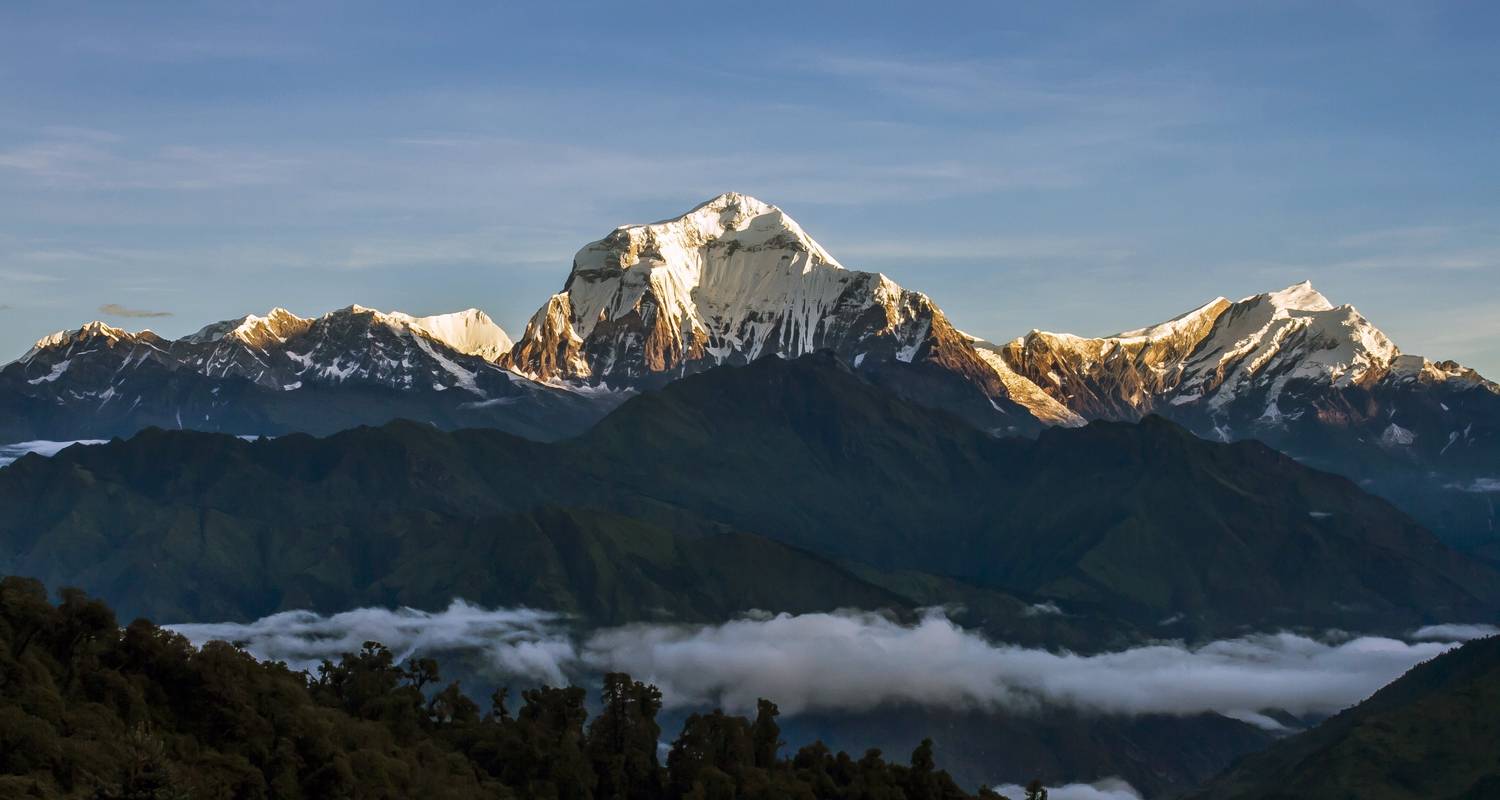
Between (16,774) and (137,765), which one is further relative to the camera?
(16,774)

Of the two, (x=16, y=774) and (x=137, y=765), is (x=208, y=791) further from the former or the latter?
(x=137, y=765)

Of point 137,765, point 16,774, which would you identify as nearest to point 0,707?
point 16,774

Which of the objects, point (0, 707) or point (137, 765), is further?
point (0, 707)

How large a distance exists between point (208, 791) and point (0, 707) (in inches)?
791

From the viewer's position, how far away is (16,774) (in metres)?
183

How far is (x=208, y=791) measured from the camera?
7672 inches

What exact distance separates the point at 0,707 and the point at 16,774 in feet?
45.9

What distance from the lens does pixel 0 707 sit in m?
196

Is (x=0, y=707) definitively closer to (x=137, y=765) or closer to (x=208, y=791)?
(x=208, y=791)

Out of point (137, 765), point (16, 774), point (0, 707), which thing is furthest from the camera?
point (0, 707)

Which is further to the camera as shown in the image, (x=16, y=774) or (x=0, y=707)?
(x=0, y=707)

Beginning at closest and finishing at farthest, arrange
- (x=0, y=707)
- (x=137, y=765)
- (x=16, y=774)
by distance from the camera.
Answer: (x=137, y=765) < (x=16, y=774) < (x=0, y=707)

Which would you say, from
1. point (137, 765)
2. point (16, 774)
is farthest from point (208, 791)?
point (137, 765)
